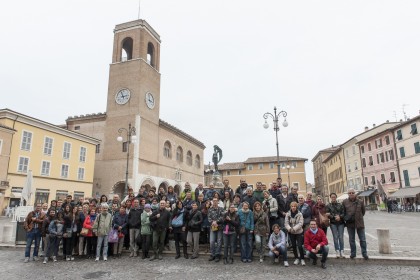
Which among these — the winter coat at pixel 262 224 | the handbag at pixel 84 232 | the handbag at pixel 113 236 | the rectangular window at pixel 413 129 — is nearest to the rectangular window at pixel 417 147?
the rectangular window at pixel 413 129

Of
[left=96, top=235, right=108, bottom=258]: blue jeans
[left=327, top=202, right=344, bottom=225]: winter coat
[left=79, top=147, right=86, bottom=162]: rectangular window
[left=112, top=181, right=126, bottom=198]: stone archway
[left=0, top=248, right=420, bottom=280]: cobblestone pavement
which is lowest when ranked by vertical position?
[left=0, top=248, right=420, bottom=280]: cobblestone pavement

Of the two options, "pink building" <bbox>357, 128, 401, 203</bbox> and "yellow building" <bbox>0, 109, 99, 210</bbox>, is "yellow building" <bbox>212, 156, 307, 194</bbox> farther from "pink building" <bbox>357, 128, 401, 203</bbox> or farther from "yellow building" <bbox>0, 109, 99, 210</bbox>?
"yellow building" <bbox>0, 109, 99, 210</bbox>

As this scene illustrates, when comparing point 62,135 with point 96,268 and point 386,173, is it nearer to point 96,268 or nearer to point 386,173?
point 96,268

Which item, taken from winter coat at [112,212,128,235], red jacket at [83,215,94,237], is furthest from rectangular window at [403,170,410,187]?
red jacket at [83,215,94,237]

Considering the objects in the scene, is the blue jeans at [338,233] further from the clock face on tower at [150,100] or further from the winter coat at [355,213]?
the clock face on tower at [150,100]

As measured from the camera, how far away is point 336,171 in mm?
55688

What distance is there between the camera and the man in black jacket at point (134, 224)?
948cm

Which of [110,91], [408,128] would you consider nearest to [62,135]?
[110,91]

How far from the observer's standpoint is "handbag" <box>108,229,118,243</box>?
9.19 metres

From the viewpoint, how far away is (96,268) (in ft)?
25.8

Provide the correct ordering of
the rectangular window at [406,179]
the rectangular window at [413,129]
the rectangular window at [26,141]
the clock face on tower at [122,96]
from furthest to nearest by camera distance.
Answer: the clock face on tower at [122,96] → the rectangular window at [406,179] → the rectangular window at [413,129] → the rectangular window at [26,141]

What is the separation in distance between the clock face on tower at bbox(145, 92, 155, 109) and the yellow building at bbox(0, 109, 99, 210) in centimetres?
790

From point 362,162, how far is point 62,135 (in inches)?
1658

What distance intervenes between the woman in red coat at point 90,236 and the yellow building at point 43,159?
19580 mm
